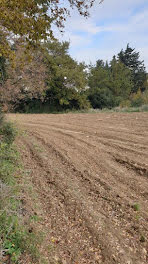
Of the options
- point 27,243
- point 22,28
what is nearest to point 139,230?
point 27,243

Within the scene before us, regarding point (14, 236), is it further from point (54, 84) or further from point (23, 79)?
point (54, 84)

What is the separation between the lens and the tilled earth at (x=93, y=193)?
6.46 ft

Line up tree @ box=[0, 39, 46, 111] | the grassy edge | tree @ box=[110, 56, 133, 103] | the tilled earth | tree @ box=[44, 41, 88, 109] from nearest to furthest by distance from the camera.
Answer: the grassy edge < the tilled earth < tree @ box=[0, 39, 46, 111] < tree @ box=[44, 41, 88, 109] < tree @ box=[110, 56, 133, 103]

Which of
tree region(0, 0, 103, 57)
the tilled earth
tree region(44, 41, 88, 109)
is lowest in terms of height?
the tilled earth

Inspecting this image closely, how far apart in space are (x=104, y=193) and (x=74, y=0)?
286cm

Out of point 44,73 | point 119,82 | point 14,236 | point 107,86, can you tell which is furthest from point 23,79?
point 119,82

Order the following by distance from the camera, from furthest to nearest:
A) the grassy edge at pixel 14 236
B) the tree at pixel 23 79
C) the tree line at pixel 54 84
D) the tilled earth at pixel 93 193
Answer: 1. the tree line at pixel 54 84
2. the tree at pixel 23 79
3. the tilled earth at pixel 93 193
4. the grassy edge at pixel 14 236

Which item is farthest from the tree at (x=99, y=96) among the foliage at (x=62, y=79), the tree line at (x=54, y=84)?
the foliage at (x=62, y=79)

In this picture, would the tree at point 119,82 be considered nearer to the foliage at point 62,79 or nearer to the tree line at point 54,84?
the tree line at point 54,84

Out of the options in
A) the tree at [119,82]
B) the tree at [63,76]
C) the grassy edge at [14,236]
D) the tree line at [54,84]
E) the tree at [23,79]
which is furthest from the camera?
the tree at [119,82]

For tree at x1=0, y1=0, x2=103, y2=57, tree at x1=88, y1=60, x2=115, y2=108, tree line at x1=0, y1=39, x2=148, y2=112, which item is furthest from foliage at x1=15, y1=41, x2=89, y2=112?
tree at x1=0, y1=0, x2=103, y2=57

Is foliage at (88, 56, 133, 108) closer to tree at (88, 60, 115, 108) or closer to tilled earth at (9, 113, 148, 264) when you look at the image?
tree at (88, 60, 115, 108)

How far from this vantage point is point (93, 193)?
2859mm

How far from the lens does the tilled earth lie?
197cm
